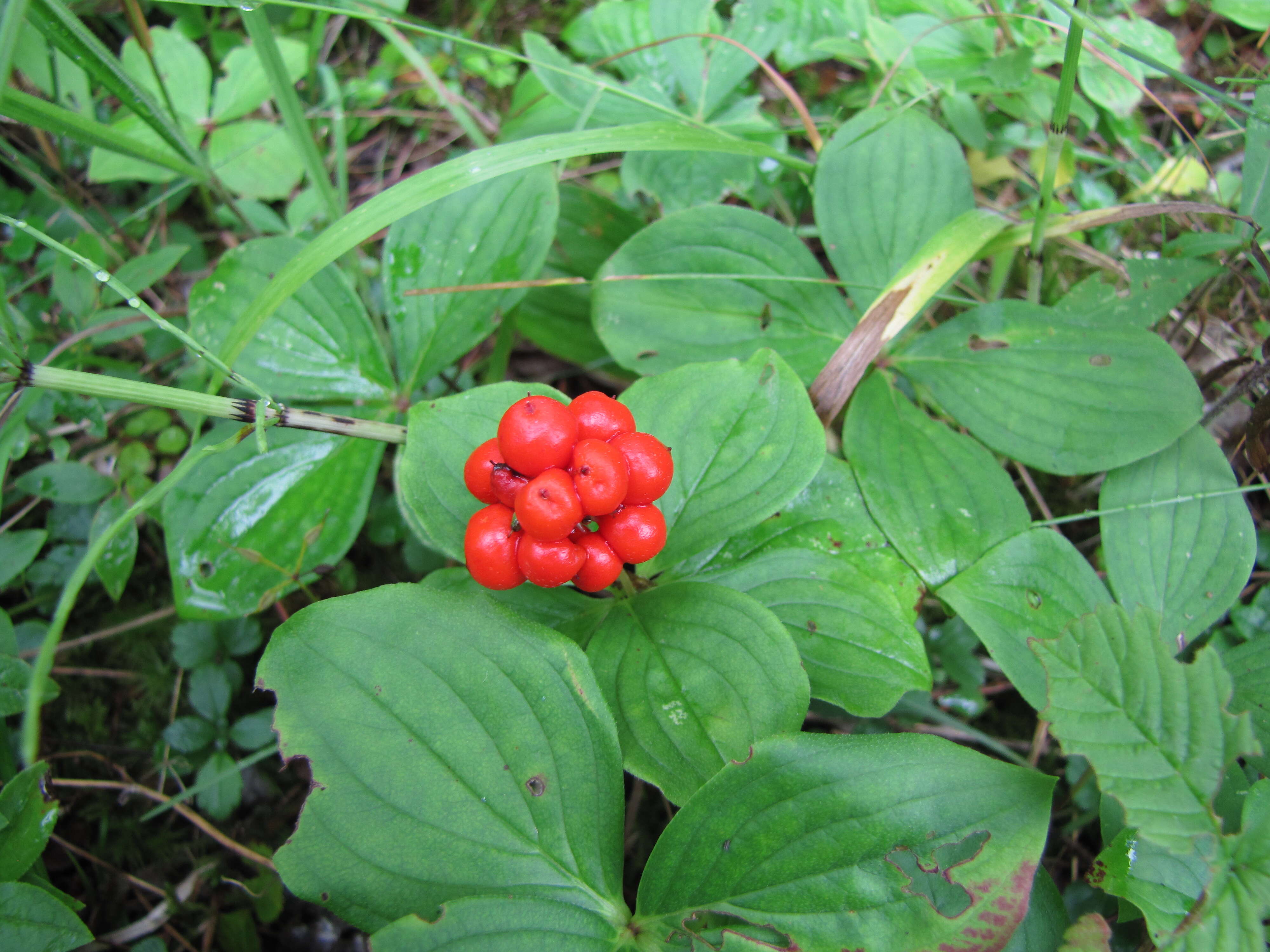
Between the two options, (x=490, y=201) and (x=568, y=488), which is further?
(x=490, y=201)

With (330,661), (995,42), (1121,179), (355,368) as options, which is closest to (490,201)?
(355,368)

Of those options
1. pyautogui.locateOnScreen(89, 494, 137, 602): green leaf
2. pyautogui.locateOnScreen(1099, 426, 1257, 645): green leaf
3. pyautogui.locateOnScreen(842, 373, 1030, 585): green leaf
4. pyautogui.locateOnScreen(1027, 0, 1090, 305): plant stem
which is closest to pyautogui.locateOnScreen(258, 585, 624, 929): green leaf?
pyautogui.locateOnScreen(842, 373, 1030, 585): green leaf

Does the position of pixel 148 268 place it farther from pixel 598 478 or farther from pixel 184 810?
pixel 598 478

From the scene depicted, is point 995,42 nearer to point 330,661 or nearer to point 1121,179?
point 1121,179

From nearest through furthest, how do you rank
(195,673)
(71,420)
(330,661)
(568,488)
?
(568,488) < (330,661) < (195,673) < (71,420)

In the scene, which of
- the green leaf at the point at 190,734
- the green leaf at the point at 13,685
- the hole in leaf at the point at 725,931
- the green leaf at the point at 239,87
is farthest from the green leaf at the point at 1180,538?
the green leaf at the point at 239,87

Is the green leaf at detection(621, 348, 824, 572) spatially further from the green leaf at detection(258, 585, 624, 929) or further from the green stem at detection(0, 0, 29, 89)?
the green stem at detection(0, 0, 29, 89)
